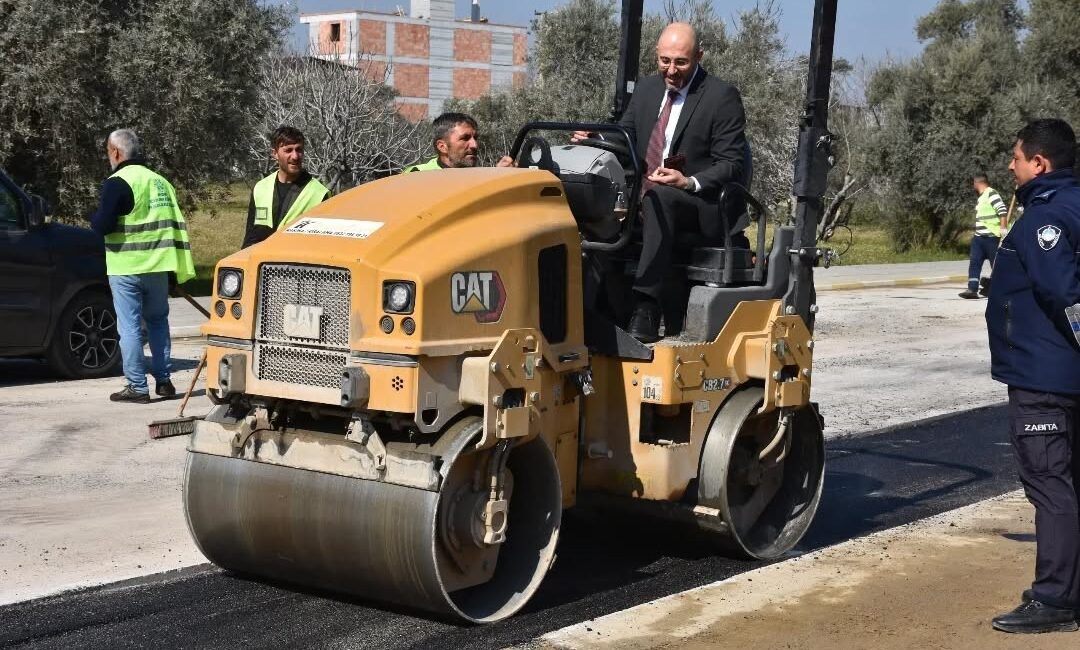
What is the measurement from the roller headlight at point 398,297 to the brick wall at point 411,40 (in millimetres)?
85310

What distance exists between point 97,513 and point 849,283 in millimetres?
17888

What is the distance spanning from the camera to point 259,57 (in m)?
21.1

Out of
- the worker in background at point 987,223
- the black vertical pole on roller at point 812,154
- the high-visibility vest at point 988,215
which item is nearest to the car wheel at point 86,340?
the black vertical pole on roller at point 812,154

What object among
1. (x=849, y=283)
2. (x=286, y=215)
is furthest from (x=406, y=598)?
(x=849, y=283)

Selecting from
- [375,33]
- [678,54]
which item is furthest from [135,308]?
[375,33]

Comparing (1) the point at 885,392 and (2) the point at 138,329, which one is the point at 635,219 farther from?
(1) the point at 885,392

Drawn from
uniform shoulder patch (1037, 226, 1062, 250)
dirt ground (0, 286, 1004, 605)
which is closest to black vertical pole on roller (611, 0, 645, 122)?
uniform shoulder patch (1037, 226, 1062, 250)

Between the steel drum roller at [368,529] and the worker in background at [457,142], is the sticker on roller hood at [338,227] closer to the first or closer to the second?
the steel drum roller at [368,529]

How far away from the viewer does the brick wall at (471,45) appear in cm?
9112

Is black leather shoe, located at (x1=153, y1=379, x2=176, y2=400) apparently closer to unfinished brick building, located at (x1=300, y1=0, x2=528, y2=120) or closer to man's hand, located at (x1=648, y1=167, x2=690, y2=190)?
man's hand, located at (x1=648, y1=167, x2=690, y2=190)

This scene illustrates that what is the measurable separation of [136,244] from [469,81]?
270ft

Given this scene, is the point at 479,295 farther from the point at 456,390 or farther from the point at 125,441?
the point at 125,441

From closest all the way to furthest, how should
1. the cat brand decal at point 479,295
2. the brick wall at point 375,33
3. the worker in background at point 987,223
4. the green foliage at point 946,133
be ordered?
the cat brand decal at point 479,295
the worker in background at point 987,223
the green foliage at point 946,133
the brick wall at point 375,33

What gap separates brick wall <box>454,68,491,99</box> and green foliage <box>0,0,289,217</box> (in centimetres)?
7123
